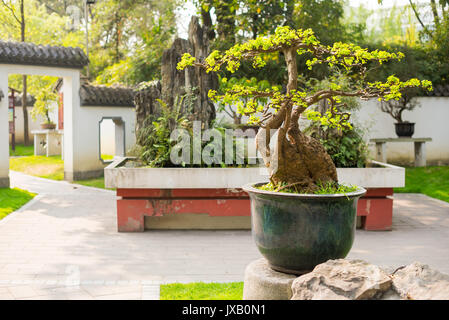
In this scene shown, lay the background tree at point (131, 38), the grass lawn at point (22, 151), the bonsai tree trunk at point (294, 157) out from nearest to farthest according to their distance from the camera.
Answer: the bonsai tree trunk at point (294, 157), the background tree at point (131, 38), the grass lawn at point (22, 151)

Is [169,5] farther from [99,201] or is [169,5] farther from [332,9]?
[99,201]

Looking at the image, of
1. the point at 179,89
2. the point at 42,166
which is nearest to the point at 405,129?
the point at 179,89

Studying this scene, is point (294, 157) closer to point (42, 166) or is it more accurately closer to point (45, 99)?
point (42, 166)

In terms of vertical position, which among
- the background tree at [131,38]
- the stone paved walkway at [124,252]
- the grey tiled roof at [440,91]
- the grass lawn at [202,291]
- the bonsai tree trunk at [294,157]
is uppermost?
the background tree at [131,38]

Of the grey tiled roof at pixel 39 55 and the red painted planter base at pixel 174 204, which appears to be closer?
the red painted planter base at pixel 174 204

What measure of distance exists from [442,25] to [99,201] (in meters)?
10.1

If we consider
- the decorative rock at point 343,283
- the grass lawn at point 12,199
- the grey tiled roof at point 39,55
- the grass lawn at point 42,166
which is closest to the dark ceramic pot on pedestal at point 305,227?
the decorative rock at point 343,283

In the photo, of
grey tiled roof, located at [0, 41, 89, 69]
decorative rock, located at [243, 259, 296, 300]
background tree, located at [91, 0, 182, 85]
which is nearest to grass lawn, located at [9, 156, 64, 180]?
grey tiled roof, located at [0, 41, 89, 69]

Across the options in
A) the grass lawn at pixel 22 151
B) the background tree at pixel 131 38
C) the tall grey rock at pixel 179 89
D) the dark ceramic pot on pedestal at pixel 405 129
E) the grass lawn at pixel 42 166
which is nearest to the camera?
the tall grey rock at pixel 179 89

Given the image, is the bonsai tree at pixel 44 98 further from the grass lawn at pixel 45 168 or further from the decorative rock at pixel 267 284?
the decorative rock at pixel 267 284

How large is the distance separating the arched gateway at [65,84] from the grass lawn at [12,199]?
713mm

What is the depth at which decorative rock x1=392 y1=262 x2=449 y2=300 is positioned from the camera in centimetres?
248

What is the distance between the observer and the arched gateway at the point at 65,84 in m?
10.1

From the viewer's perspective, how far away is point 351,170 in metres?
6.36
